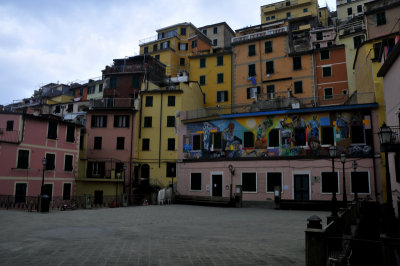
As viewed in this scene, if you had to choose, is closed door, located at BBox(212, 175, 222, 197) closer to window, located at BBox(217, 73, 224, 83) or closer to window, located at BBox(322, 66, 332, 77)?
window, located at BBox(217, 73, 224, 83)

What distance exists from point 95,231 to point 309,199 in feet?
56.0

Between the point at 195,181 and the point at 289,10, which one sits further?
the point at 289,10

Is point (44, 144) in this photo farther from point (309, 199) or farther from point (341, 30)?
point (341, 30)

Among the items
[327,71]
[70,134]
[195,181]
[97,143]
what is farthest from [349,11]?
[70,134]

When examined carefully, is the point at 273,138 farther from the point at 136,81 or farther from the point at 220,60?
the point at 136,81

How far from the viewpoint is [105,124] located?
118 ft

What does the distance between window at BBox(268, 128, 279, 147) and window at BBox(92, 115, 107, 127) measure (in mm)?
20220

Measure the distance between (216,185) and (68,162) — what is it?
16.1 meters

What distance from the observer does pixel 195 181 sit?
2780 cm

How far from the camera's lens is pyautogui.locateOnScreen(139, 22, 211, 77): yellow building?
5378 cm

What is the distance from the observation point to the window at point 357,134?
72.5 ft

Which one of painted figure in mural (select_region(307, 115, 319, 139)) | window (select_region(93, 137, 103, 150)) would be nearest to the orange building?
painted figure in mural (select_region(307, 115, 319, 139))

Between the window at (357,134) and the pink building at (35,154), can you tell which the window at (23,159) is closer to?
the pink building at (35,154)

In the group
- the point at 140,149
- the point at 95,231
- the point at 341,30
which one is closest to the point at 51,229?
the point at 95,231
